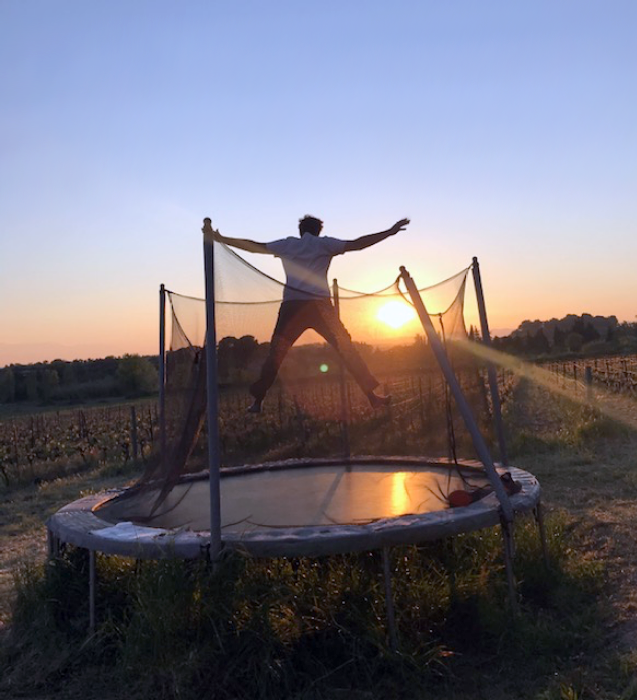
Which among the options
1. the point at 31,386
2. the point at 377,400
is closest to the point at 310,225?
the point at 377,400

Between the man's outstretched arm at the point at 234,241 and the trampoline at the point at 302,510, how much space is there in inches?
47.6

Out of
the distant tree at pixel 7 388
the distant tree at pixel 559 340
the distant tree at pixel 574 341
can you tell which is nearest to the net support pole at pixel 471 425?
the distant tree at pixel 7 388

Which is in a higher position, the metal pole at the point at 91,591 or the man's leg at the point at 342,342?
the man's leg at the point at 342,342

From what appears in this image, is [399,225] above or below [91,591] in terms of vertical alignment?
above

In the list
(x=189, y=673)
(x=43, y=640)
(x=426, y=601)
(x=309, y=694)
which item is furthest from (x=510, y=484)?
(x=43, y=640)

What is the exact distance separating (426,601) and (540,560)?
0.84 m

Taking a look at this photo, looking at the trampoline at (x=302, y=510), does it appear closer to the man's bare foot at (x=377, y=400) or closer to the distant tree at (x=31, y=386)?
the man's bare foot at (x=377, y=400)

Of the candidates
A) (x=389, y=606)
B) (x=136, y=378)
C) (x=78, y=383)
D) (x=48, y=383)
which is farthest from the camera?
(x=78, y=383)

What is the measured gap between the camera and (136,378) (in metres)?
47.8

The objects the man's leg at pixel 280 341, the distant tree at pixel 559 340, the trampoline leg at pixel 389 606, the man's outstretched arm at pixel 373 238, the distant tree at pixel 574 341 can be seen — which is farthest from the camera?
the distant tree at pixel 559 340

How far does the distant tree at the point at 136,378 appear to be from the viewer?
47156 millimetres

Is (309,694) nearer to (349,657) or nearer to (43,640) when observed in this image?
(349,657)

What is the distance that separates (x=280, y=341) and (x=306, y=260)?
48cm

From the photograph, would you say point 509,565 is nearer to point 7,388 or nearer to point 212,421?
point 212,421
